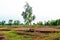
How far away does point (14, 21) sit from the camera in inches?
1468

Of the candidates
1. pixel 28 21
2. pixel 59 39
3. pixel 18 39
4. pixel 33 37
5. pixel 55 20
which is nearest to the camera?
pixel 59 39

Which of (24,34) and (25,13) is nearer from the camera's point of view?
(24,34)

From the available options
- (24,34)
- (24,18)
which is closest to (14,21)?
(24,18)

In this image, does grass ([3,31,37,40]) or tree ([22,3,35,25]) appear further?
tree ([22,3,35,25])

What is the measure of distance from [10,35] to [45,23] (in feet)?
56.5

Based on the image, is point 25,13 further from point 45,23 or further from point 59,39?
point 59,39

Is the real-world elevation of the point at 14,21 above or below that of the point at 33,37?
above

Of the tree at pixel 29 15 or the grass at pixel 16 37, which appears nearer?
the grass at pixel 16 37

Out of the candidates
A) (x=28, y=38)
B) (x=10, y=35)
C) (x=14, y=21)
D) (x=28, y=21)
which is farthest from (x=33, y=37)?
(x=14, y=21)

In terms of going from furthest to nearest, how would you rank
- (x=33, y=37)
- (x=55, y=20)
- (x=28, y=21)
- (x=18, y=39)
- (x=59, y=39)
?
1. (x=28, y=21)
2. (x=55, y=20)
3. (x=33, y=37)
4. (x=18, y=39)
5. (x=59, y=39)

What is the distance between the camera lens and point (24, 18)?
34500 mm

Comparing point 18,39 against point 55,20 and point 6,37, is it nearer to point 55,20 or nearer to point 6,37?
point 6,37

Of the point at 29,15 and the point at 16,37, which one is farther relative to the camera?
the point at 29,15

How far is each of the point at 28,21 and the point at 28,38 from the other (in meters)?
19.3
